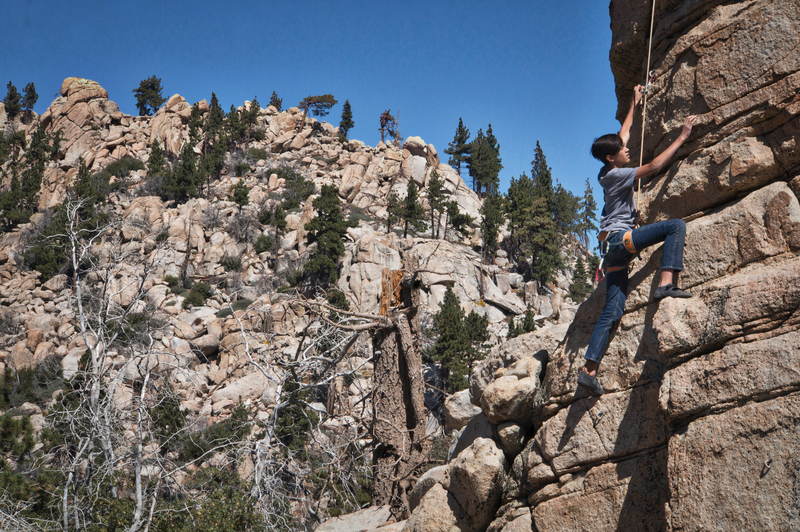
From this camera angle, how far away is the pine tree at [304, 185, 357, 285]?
39188 millimetres

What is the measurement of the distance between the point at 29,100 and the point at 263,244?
42382 millimetres

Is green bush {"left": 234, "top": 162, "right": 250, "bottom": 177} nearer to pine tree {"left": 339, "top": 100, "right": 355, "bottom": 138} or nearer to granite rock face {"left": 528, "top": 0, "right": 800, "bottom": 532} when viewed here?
pine tree {"left": 339, "top": 100, "right": 355, "bottom": 138}

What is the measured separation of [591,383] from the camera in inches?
179

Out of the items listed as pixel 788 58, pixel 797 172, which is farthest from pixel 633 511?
pixel 788 58

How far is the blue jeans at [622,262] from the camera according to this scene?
4277 millimetres

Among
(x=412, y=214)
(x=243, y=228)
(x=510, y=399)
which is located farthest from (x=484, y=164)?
(x=510, y=399)

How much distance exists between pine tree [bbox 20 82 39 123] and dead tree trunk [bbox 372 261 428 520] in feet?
239

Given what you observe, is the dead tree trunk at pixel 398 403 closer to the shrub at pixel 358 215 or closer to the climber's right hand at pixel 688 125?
the climber's right hand at pixel 688 125

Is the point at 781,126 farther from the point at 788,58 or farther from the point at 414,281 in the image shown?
the point at 414,281

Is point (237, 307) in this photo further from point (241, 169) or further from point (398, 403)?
point (398, 403)

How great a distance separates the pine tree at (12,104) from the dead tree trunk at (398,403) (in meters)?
73.2

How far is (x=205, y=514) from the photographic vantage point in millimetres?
7723

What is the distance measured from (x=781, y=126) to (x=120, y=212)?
1993 inches

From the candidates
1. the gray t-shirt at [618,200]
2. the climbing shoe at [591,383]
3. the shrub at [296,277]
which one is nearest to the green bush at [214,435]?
the climbing shoe at [591,383]
